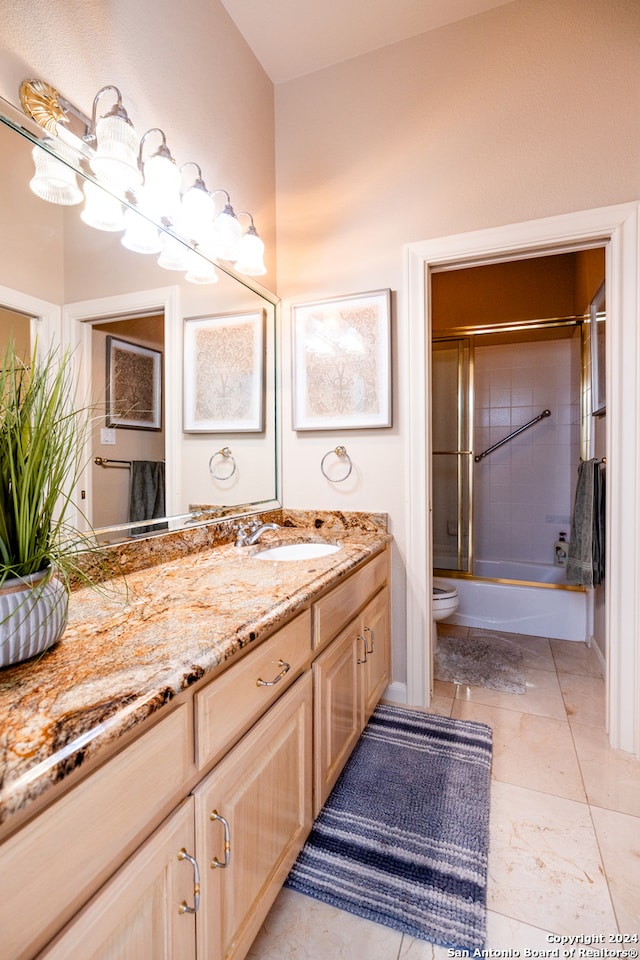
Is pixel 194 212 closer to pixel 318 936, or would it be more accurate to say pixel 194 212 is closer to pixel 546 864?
pixel 318 936

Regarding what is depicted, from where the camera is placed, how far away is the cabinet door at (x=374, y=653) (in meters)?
1.59

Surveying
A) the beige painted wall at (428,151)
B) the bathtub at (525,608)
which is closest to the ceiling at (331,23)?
the beige painted wall at (428,151)

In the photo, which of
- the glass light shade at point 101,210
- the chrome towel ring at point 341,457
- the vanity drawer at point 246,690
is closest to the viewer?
the vanity drawer at point 246,690

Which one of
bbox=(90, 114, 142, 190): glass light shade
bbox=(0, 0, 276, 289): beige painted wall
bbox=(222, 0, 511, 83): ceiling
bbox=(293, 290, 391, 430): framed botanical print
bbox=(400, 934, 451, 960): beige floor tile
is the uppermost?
bbox=(222, 0, 511, 83): ceiling

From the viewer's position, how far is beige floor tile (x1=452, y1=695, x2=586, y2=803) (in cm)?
151

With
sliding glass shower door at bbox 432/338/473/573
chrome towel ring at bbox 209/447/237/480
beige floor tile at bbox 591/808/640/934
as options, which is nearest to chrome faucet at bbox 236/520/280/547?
chrome towel ring at bbox 209/447/237/480

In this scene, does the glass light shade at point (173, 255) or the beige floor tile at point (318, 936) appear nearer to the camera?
the beige floor tile at point (318, 936)

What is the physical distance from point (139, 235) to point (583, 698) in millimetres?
2510

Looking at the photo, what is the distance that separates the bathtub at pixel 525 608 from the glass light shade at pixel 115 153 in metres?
2.64

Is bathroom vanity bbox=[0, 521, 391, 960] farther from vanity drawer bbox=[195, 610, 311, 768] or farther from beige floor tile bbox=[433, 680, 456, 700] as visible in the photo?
beige floor tile bbox=[433, 680, 456, 700]

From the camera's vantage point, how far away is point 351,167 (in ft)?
6.58

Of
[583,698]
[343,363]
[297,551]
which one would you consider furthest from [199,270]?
[583,698]

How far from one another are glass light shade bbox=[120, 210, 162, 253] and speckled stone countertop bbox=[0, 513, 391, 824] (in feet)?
2.89

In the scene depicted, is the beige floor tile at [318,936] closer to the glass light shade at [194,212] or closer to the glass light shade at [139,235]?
the glass light shade at [139,235]
